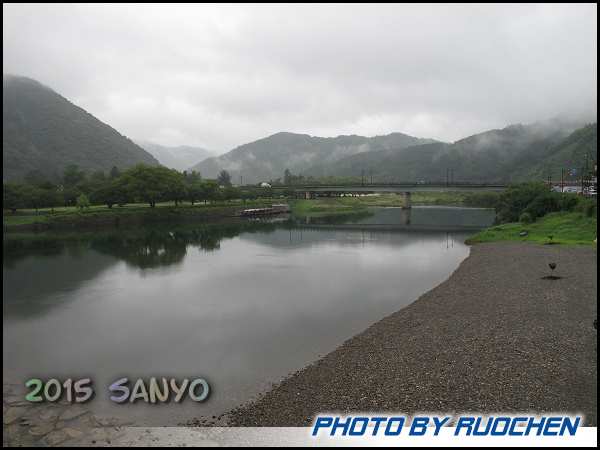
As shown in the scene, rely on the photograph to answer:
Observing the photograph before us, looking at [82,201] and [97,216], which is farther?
[82,201]

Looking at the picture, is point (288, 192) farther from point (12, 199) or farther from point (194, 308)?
point (194, 308)

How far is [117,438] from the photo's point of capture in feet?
26.9

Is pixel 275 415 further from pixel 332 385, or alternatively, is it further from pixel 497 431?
pixel 497 431

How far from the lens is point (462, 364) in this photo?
1026 cm

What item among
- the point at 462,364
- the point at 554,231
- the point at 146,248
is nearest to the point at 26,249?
the point at 146,248

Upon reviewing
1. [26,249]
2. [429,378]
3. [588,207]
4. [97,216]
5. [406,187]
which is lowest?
[429,378]

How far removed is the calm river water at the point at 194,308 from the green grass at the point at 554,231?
4235mm

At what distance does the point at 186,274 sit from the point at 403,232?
111 feet

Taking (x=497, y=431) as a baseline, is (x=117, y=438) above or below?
below

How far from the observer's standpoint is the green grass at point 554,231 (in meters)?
32.8

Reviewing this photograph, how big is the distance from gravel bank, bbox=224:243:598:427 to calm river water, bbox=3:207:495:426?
136 centimetres

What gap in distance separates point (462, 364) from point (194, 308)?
42.4 feet

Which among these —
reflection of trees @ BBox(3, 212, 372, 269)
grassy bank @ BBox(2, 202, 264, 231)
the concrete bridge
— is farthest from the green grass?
grassy bank @ BBox(2, 202, 264, 231)

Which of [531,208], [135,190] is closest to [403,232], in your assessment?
[531,208]
